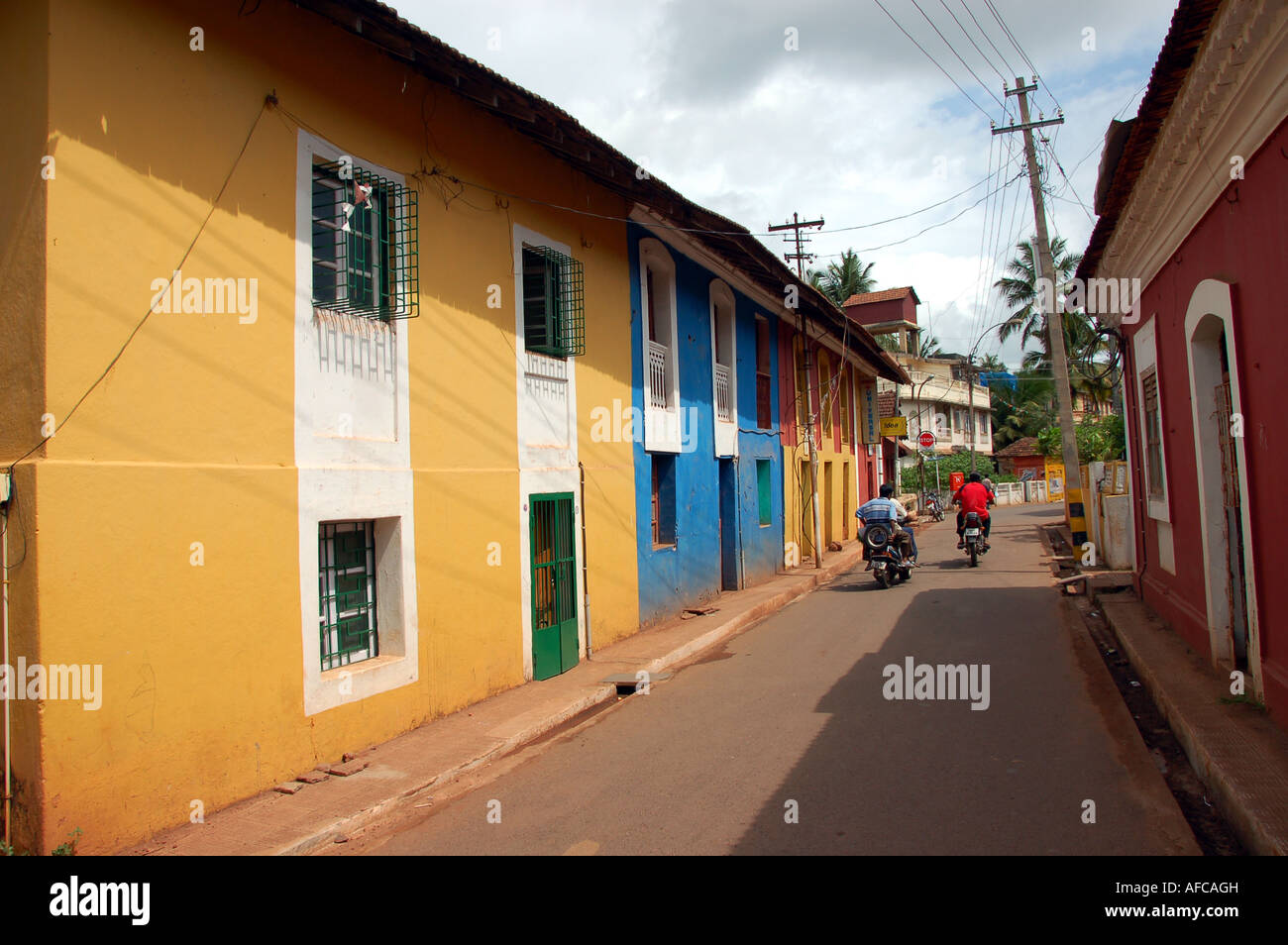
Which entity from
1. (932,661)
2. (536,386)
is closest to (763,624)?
(932,661)

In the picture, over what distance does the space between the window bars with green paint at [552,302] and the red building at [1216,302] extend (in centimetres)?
545

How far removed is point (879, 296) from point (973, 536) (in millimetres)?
32428

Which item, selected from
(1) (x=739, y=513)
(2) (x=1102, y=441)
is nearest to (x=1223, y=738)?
(1) (x=739, y=513)

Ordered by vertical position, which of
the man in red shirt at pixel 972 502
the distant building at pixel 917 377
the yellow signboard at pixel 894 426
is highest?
the distant building at pixel 917 377

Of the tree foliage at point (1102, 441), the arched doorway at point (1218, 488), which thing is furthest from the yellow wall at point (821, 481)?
the arched doorway at point (1218, 488)

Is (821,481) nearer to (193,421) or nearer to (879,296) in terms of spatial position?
(193,421)

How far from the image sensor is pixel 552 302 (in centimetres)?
998

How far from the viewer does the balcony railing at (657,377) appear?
41.8ft

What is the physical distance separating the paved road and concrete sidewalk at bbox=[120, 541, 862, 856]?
236 mm

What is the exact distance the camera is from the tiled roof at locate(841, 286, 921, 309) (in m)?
47.2

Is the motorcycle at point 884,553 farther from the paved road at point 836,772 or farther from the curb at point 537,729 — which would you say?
the paved road at point 836,772

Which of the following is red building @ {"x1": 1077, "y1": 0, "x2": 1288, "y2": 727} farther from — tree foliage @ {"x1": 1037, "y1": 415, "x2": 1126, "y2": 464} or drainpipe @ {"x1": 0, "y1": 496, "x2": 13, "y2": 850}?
tree foliage @ {"x1": 1037, "y1": 415, "x2": 1126, "y2": 464}

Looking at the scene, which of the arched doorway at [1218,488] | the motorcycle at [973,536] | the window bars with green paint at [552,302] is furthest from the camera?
the motorcycle at [973,536]
